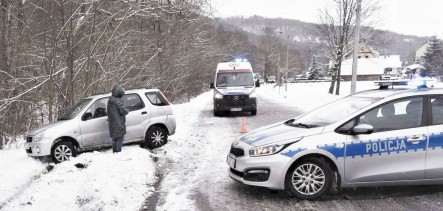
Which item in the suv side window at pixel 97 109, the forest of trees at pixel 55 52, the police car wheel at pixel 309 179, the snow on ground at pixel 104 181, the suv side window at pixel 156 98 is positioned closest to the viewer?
the police car wheel at pixel 309 179

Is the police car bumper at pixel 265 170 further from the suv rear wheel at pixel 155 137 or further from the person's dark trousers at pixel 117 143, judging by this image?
the suv rear wheel at pixel 155 137

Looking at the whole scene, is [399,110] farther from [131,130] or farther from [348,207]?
[131,130]

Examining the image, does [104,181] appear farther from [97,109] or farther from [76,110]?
[76,110]

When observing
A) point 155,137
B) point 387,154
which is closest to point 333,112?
point 387,154

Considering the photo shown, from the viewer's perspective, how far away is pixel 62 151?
27.4ft

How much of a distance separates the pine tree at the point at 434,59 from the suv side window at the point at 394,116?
6179cm

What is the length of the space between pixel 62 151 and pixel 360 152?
6.50m

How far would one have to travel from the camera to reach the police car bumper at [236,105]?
16406 mm

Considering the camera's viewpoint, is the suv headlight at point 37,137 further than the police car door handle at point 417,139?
Yes

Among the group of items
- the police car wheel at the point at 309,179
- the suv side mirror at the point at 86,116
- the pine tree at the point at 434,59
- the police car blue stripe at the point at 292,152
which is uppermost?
the pine tree at the point at 434,59

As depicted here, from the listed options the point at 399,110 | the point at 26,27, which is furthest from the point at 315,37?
the point at 399,110

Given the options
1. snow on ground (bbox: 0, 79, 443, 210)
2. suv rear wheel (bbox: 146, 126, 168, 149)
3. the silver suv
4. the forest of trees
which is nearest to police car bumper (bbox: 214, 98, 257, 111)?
the forest of trees

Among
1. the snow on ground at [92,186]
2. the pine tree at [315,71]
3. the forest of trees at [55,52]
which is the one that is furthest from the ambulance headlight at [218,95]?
the pine tree at [315,71]

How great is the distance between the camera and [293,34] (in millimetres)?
177125
